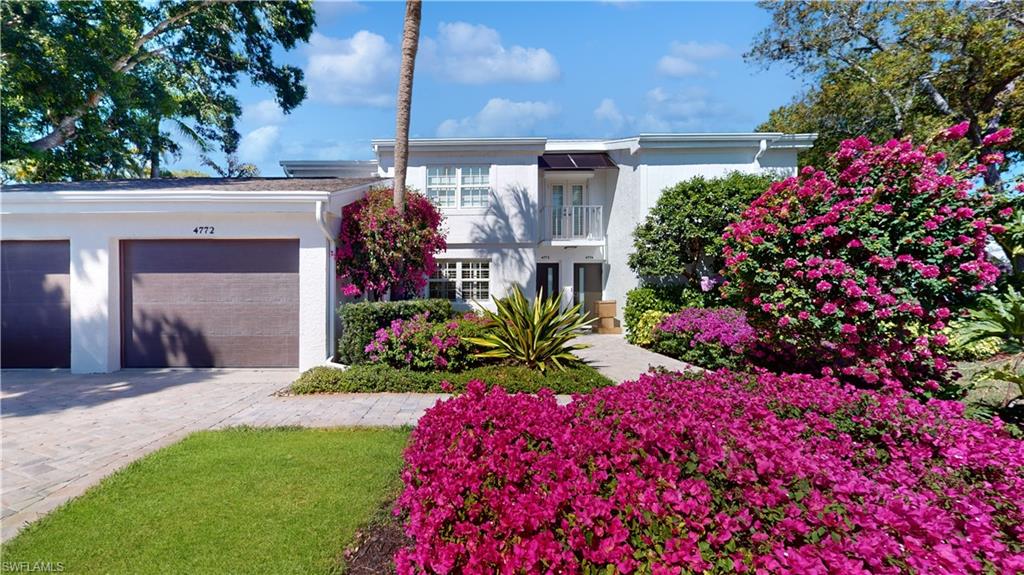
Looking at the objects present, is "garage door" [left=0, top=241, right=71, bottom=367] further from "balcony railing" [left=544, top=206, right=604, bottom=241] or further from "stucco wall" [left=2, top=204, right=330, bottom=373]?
"balcony railing" [left=544, top=206, right=604, bottom=241]

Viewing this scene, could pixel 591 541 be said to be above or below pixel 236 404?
above

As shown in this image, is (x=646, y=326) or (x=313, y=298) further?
(x=646, y=326)

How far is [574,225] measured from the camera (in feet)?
47.4

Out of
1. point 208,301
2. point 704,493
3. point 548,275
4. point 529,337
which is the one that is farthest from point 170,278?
point 548,275

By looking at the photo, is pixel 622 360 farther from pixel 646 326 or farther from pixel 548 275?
pixel 548 275

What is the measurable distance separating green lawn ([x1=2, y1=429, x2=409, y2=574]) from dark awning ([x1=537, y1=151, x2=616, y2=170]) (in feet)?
37.4

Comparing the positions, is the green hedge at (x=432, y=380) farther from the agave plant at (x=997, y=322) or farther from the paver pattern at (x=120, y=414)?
the agave plant at (x=997, y=322)

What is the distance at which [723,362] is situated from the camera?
8438 millimetres

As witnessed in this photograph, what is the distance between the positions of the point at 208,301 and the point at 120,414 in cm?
324

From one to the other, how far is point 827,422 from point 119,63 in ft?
71.6

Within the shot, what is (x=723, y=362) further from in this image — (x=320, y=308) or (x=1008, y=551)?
(x=320, y=308)

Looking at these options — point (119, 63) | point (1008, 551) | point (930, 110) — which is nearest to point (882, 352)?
point (1008, 551)

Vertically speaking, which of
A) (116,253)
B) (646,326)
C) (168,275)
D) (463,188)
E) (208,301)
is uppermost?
(463,188)

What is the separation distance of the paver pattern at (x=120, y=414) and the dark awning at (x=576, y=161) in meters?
7.71
